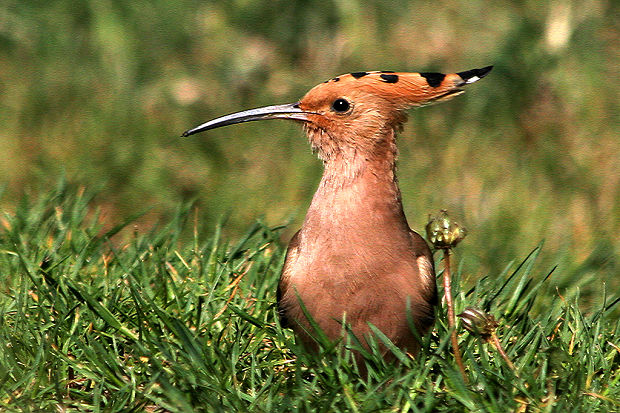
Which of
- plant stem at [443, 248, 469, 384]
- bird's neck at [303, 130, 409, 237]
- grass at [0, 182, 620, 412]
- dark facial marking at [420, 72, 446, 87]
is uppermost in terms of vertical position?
dark facial marking at [420, 72, 446, 87]

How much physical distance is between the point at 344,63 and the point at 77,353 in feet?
11.6

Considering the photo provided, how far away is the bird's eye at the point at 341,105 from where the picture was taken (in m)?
3.61

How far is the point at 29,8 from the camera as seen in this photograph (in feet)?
21.8

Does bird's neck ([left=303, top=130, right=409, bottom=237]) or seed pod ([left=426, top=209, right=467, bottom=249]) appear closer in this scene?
seed pod ([left=426, top=209, right=467, bottom=249])

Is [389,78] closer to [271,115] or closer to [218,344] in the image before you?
[271,115]

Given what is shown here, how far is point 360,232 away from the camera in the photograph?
3.41m

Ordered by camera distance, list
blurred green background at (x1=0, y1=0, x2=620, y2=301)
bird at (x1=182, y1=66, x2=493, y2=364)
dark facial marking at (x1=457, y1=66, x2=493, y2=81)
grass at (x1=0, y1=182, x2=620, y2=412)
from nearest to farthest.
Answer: grass at (x1=0, y1=182, x2=620, y2=412), bird at (x1=182, y1=66, x2=493, y2=364), dark facial marking at (x1=457, y1=66, x2=493, y2=81), blurred green background at (x1=0, y1=0, x2=620, y2=301)

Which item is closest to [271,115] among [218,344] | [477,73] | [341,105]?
[341,105]

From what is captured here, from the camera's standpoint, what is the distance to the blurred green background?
212 inches

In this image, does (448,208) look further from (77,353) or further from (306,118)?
(77,353)

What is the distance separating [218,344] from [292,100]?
301cm

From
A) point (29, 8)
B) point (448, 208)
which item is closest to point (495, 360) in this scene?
point (448, 208)

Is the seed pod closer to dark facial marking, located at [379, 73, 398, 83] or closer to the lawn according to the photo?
the lawn

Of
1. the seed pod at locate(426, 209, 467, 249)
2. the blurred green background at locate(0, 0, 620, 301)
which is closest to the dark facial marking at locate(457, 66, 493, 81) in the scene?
the seed pod at locate(426, 209, 467, 249)
